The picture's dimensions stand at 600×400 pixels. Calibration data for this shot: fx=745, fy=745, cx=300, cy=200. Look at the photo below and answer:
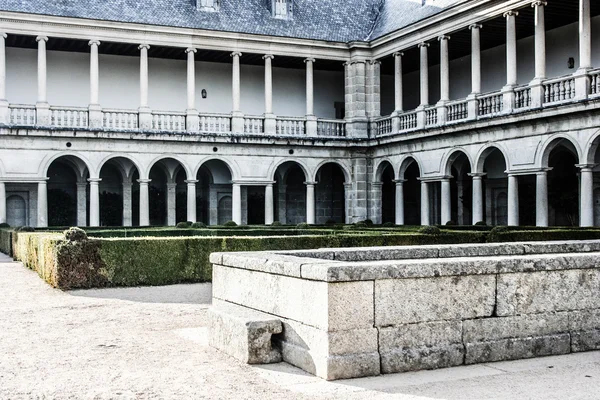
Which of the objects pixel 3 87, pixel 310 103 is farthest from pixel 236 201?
pixel 3 87

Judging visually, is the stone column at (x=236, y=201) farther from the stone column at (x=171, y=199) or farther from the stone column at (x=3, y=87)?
the stone column at (x=3, y=87)

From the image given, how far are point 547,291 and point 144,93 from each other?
25.4 metres

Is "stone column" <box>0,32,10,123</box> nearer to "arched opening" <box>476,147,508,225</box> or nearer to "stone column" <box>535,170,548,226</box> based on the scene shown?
"arched opening" <box>476,147,508,225</box>

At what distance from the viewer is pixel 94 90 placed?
30.5 meters

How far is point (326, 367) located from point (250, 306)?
1.81 meters

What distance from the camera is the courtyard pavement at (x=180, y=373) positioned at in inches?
265

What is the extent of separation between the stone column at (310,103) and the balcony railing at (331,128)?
1.46 feet

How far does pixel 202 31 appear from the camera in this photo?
31906 millimetres

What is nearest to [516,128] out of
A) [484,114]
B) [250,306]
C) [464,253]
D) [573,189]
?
[484,114]

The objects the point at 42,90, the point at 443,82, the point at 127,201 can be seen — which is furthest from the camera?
the point at 127,201

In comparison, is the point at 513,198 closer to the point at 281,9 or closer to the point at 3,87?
the point at 281,9

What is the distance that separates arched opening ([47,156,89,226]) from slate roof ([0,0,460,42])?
250 inches

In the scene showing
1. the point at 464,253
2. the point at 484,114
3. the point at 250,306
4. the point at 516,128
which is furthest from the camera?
the point at 484,114

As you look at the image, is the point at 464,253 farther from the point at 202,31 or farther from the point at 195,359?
the point at 202,31
